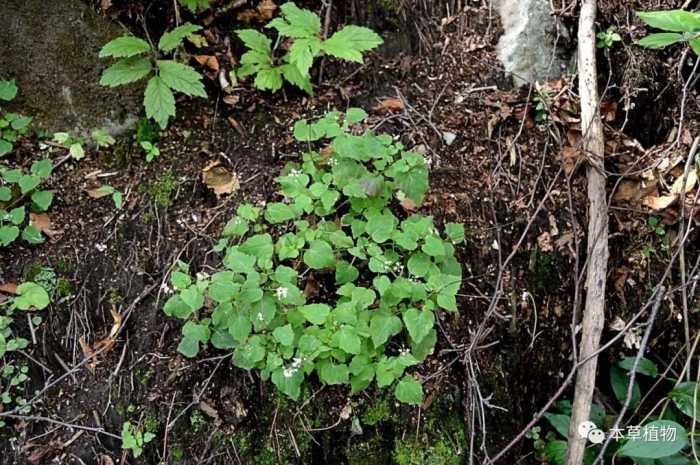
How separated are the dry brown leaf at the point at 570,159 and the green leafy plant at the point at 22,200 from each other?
8.51ft

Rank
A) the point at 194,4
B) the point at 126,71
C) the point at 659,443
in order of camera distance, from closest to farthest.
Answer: the point at 659,443, the point at 126,71, the point at 194,4

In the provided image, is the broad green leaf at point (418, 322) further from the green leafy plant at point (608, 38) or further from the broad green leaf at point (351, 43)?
the green leafy plant at point (608, 38)

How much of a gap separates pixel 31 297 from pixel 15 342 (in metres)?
0.20

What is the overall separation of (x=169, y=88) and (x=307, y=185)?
2.73ft

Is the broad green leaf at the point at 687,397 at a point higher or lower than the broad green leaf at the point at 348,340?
lower

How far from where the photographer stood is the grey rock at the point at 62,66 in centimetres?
285

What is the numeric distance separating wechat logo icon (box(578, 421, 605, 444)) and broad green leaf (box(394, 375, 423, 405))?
0.86 m

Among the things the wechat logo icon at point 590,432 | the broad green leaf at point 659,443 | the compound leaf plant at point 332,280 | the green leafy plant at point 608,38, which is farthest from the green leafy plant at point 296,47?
the broad green leaf at point 659,443

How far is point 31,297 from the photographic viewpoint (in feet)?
8.50

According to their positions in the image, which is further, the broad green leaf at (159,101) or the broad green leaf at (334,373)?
the broad green leaf at (159,101)

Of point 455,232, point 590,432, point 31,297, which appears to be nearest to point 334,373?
point 455,232

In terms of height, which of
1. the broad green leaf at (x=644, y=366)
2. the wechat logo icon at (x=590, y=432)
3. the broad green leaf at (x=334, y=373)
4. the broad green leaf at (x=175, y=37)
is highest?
the broad green leaf at (x=175, y=37)

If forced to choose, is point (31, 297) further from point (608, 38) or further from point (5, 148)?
point (608, 38)

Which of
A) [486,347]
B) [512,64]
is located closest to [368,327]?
[486,347]
